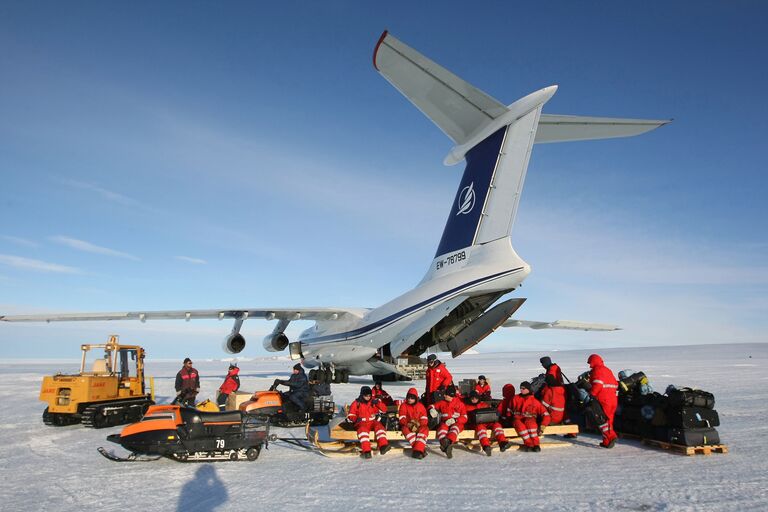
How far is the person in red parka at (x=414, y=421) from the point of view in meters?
6.66

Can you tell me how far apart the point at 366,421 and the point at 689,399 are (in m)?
4.27

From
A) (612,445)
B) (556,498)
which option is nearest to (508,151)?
(612,445)

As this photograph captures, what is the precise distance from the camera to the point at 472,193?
9633 mm

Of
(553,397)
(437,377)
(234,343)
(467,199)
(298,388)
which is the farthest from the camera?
(234,343)

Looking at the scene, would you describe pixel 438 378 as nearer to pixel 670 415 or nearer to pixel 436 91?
pixel 670 415

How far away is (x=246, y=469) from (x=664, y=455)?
5.33 meters

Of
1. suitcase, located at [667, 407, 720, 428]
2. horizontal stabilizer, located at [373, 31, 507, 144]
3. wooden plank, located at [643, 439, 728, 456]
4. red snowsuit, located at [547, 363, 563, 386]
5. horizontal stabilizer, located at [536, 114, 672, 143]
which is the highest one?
horizontal stabilizer, located at [536, 114, 672, 143]

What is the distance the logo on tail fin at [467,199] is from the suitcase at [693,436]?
4.88 metres

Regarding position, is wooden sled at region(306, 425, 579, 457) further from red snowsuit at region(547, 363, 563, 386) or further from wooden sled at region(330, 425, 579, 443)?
red snowsuit at region(547, 363, 563, 386)

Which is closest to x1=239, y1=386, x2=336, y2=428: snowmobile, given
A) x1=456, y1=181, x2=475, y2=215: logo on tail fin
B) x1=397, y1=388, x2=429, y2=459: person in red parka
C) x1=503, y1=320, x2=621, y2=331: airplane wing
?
x1=397, y1=388, x2=429, y2=459: person in red parka

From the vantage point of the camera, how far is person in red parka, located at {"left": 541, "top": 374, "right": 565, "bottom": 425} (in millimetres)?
7172

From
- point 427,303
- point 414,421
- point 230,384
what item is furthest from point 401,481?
point 427,303

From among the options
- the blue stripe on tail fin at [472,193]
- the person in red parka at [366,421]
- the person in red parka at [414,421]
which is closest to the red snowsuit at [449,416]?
the person in red parka at [414,421]

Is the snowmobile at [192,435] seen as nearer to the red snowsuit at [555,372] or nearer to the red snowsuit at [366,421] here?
the red snowsuit at [366,421]
